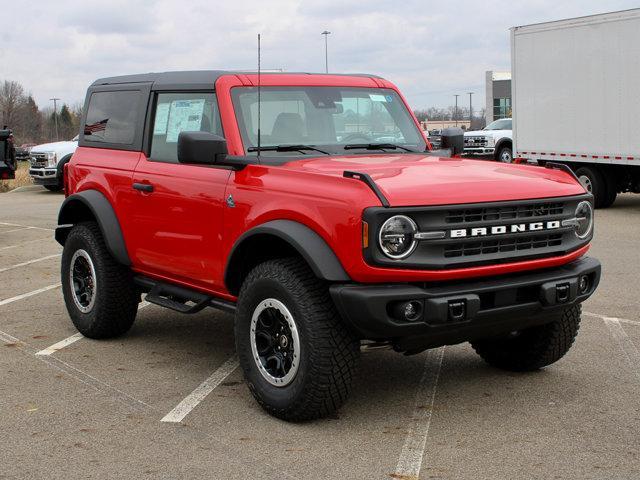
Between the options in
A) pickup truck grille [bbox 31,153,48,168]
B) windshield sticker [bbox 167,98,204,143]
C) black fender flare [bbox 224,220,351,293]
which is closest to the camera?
black fender flare [bbox 224,220,351,293]

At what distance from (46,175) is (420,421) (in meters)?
21.4

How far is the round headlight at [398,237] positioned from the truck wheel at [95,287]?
2.94 meters

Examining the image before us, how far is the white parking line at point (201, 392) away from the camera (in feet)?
17.8

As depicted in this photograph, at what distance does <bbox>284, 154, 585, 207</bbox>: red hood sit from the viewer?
494cm

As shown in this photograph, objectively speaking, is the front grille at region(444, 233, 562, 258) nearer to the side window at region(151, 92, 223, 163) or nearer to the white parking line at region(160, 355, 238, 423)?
the white parking line at region(160, 355, 238, 423)

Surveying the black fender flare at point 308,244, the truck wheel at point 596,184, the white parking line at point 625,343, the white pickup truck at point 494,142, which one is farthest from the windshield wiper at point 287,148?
the white pickup truck at point 494,142

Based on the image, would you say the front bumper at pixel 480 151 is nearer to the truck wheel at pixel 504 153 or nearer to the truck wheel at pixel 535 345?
the truck wheel at pixel 504 153

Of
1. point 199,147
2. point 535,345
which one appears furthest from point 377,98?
point 535,345

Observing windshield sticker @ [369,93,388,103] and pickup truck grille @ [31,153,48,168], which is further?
pickup truck grille @ [31,153,48,168]

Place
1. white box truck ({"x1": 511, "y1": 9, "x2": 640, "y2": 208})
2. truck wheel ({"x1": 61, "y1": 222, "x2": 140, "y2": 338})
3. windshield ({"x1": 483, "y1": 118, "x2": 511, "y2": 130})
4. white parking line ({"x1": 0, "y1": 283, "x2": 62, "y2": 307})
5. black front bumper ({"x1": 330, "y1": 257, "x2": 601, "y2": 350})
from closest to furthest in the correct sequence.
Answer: black front bumper ({"x1": 330, "y1": 257, "x2": 601, "y2": 350})
truck wheel ({"x1": 61, "y1": 222, "x2": 140, "y2": 338})
white parking line ({"x1": 0, "y1": 283, "x2": 62, "y2": 307})
white box truck ({"x1": 511, "y1": 9, "x2": 640, "y2": 208})
windshield ({"x1": 483, "y1": 118, "x2": 511, "y2": 130})

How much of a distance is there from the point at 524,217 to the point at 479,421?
3.72 ft

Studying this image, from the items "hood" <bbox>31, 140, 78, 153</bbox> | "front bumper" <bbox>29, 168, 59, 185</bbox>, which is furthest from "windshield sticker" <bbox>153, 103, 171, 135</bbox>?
"hood" <bbox>31, 140, 78, 153</bbox>

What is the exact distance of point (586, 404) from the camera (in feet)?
18.3

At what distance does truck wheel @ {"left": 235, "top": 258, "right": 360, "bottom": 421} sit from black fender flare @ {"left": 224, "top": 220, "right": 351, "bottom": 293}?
0.17m
